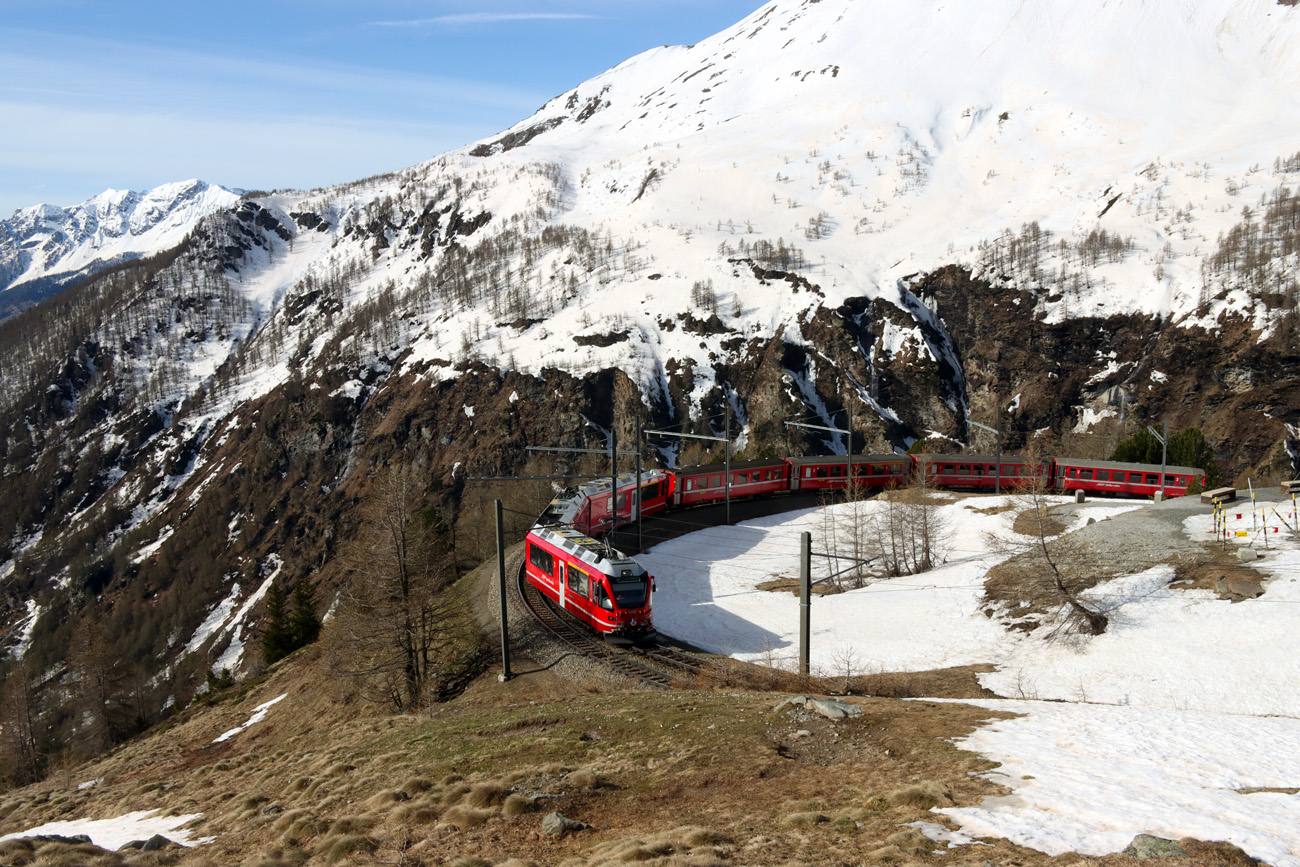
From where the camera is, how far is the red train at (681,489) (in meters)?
30.7

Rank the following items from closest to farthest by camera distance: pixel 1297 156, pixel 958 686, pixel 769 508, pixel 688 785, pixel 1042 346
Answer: pixel 688 785 < pixel 958 686 < pixel 769 508 < pixel 1042 346 < pixel 1297 156

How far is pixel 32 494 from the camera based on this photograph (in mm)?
161125

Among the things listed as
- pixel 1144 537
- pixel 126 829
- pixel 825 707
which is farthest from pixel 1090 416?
pixel 126 829

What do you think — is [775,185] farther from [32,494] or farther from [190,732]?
[32,494]

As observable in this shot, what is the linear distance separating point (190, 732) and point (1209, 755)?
40.3 metres

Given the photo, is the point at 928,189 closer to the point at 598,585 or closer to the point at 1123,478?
the point at 1123,478

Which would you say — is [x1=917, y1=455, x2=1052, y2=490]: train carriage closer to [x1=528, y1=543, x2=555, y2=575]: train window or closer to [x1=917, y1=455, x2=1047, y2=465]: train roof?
[x1=917, y1=455, x2=1047, y2=465]: train roof

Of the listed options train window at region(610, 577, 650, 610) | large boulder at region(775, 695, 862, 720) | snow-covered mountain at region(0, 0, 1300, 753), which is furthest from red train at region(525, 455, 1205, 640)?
snow-covered mountain at region(0, 0, 1300, 753)

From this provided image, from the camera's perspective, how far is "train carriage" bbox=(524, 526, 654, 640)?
30.1m

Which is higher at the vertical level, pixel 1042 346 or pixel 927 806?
pixel 1042 346

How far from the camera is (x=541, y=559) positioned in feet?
119

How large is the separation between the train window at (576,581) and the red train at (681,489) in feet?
0.16

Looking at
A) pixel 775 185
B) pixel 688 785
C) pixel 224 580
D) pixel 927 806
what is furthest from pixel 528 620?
pixel 775 185

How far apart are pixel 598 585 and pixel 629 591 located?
4.64 ft
